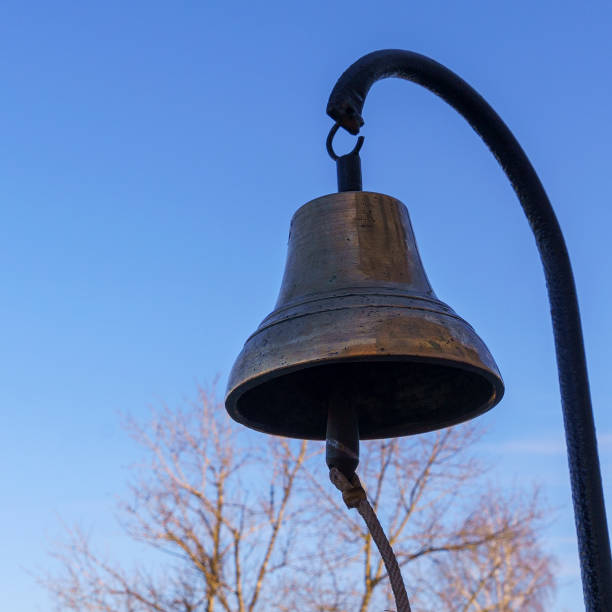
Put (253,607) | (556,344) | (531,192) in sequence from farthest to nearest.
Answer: (253,607) → (531,192) → (556,344)

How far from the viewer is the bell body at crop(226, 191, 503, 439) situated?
5.55 ft

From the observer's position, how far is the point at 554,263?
2.14 metres

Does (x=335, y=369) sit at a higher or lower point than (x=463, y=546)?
lower

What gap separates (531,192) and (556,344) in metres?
0.43

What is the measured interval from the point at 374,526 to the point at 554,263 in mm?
935

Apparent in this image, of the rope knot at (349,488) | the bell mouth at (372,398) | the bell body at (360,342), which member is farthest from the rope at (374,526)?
the bell mouth at (372,398)

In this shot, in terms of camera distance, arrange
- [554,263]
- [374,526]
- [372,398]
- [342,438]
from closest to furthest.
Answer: [374,526]
[342,438]
[554,263]
[372,398]

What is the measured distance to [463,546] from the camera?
14969 millimetres

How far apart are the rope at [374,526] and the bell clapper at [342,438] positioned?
0.07ft

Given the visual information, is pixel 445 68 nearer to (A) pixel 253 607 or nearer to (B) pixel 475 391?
(B) pixel 475 391

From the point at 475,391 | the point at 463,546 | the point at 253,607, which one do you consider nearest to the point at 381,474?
the point at 463,546

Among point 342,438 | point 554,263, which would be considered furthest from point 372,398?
point 554,263

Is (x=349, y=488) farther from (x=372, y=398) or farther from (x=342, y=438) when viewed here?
(x=372, y=398)

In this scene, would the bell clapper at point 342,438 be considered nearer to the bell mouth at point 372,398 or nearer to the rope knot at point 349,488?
the rope knot at point 349,488
